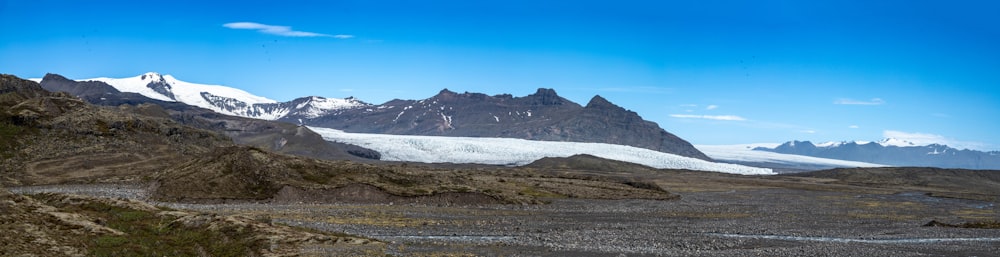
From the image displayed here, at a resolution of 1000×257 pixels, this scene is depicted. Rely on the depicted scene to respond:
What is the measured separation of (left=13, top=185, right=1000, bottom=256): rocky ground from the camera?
39.7 m

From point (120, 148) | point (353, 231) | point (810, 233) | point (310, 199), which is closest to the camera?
point (353, 231)

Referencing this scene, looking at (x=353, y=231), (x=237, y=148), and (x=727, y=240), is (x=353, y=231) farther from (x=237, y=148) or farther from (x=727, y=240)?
(x=237, y=148)

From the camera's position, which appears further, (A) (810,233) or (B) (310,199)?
(B) (310,199)

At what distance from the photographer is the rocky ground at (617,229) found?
39688 millimetres

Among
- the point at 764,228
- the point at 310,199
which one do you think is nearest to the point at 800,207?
the point at 764,228

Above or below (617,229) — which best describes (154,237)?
above

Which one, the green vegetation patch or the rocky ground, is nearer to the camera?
the green vegetation patch

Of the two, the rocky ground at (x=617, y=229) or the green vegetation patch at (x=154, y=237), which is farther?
the rocky ground at (x=617, y=229)

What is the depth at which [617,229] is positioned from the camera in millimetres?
51688

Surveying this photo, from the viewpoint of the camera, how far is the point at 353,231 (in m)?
43.8

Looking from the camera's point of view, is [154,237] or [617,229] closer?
[154,237]

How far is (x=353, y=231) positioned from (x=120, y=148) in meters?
67.6

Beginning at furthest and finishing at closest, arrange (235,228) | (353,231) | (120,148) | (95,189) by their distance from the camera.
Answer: (120,148), (95,189), (353,231), (235,228)

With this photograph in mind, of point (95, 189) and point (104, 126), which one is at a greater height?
point (104, 126)
